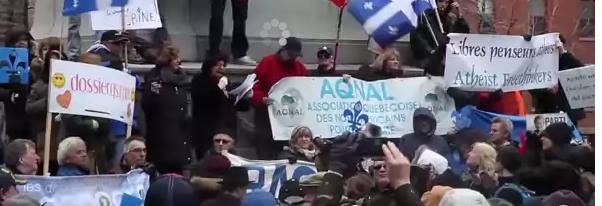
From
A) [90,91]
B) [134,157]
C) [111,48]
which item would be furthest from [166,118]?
[134,157]

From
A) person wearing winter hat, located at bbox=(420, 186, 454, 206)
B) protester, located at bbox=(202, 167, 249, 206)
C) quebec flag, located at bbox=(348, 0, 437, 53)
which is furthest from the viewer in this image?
quebec flag, located at bbox=(348, 0, 437, 53)

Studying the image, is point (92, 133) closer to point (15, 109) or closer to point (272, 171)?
point (15, 109)

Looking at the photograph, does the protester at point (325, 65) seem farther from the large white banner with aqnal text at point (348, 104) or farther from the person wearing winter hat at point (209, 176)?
the person wearing winter hat at point (209, 176)

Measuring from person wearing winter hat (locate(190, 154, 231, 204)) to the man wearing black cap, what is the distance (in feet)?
8.14

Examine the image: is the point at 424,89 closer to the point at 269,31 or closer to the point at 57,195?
the point at 269,31

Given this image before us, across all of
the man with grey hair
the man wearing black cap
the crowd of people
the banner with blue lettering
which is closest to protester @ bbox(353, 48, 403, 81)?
the crowd of people

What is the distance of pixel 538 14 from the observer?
92.3 feet

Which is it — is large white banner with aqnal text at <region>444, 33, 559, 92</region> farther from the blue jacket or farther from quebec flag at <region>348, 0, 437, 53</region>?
the blue jacket

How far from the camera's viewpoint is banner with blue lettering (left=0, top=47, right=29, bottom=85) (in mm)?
11289

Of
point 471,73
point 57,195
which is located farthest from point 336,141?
point 57,195

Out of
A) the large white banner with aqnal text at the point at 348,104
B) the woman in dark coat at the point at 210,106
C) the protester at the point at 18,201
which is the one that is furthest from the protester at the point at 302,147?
the protester at the point at 18,201

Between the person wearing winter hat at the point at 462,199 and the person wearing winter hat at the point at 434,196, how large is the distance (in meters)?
0.25

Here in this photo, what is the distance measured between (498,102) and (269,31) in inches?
133

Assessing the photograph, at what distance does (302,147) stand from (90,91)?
1.92 m
